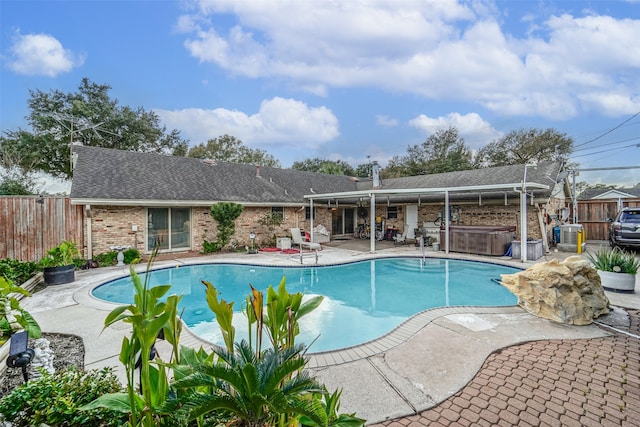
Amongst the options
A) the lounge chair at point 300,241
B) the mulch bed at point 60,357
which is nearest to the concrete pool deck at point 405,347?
the mulch bed at point 60,357

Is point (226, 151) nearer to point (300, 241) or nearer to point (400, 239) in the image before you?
point (300, 241)

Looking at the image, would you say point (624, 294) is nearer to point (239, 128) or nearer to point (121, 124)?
point (239, 128)

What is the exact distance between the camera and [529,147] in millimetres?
27250

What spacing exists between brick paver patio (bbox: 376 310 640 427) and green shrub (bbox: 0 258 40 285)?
8969 mm

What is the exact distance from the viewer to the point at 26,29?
11352mm

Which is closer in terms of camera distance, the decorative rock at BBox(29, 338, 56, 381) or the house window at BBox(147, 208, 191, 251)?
the decorative rock at BBox(29, 338, 56, 381)

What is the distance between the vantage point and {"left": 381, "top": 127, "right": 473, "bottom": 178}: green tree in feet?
102

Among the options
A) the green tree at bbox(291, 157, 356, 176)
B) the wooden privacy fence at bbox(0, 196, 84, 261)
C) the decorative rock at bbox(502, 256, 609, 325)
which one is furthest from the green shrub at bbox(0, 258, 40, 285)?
the green tree at bbox(291, 157, 356, 176)

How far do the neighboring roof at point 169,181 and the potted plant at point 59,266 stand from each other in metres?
2.58

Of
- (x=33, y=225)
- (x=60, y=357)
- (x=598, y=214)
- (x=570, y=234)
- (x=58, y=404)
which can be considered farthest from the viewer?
(x=598, y=214)

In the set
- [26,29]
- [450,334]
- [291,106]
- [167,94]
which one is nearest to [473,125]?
[291,106]

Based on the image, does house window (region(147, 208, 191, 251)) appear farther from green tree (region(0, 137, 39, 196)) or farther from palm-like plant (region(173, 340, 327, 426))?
palm-like plant (region(173, 340, 327, 426))

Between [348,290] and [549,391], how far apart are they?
573 cm

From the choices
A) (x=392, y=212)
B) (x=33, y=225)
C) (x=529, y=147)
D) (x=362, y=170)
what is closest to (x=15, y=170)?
(x=33, y=225)
